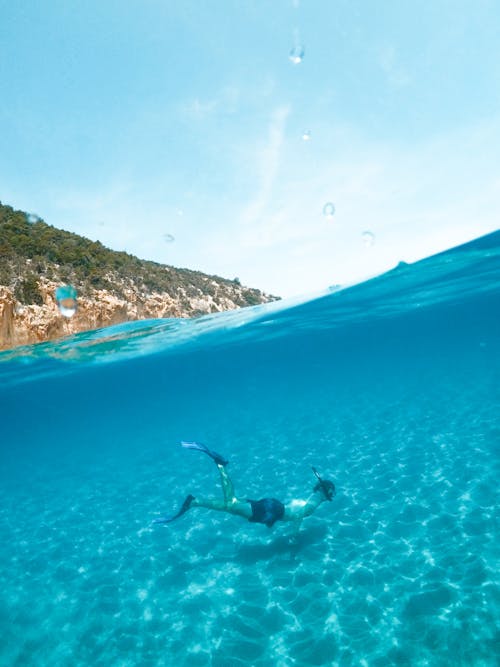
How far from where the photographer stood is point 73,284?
26.8 m

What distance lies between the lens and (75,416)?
7169 cm

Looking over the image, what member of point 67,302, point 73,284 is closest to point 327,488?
point 67,302

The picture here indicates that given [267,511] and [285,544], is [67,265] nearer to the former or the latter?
[285,544]

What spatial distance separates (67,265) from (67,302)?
5.60m

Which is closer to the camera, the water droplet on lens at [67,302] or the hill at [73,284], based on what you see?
the hill at [73,284]

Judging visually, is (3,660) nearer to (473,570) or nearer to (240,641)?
(240,641)

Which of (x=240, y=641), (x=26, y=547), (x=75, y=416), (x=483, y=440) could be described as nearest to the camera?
(x=240, y=641)

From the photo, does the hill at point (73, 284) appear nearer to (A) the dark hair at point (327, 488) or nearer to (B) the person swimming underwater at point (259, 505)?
(B) the person swimming underwater at point (259, 505)

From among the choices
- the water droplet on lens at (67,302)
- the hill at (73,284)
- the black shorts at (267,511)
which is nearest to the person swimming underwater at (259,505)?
the black shorts at (267,511)

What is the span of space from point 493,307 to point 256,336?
2728cm

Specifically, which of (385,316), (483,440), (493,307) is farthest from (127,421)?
(483,440)

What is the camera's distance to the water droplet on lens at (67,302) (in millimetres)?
23928

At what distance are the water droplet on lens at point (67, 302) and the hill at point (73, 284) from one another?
1.21 ft

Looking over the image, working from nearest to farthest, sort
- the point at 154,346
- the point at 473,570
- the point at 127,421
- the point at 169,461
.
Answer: the point at 473,570 < the point at 169,461 < the point at 154,346 < the point at 127,421
